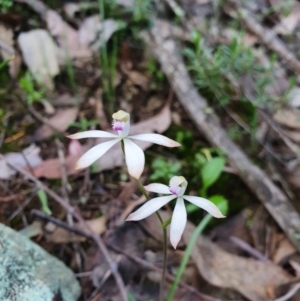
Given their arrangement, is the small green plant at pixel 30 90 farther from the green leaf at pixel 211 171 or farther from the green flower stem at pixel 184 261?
the green flower stem at pixel 184 261

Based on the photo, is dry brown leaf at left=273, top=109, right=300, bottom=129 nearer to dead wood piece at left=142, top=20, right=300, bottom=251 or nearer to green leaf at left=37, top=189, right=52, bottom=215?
dead wood piece at left=142, top=20, right=300, bottom=251

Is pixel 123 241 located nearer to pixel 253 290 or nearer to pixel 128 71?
pixel 253 290

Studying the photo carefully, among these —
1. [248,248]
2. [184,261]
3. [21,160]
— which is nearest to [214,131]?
[248,248]

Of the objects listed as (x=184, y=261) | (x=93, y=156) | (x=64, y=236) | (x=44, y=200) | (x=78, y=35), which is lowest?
(x=64, y=236)

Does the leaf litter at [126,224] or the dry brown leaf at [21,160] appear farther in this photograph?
the dry brown leaf at [21,160]

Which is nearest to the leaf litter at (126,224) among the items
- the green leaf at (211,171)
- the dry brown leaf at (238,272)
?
the dry brown leaf at (238,272)

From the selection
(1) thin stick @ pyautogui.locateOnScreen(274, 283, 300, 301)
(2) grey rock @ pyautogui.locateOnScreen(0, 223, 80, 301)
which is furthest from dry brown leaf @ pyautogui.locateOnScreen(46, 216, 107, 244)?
(1) thin stick @ pyautogui.locateOnScreen(274, 283, 300, 301)

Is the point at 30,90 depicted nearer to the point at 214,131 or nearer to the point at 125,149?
the point at 214,131
